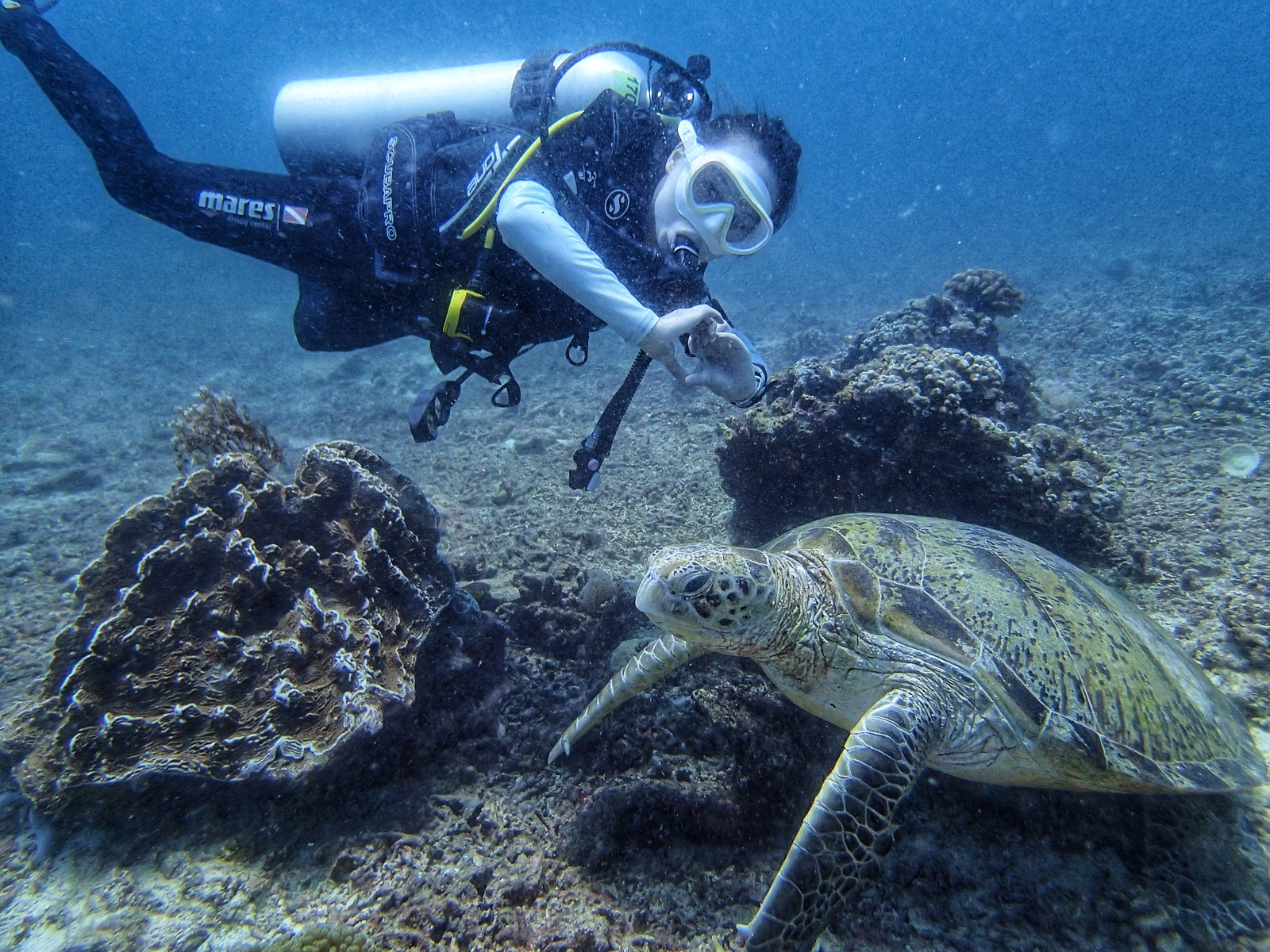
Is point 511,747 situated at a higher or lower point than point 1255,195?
lower

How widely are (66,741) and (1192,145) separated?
84.1 metres

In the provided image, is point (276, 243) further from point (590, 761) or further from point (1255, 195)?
point (1255, 195)

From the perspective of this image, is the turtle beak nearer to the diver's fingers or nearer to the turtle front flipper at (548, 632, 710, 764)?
the turtle front flipper at (548, 632, 710, 764)

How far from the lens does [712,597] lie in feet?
6.49

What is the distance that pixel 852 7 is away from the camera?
8788cm

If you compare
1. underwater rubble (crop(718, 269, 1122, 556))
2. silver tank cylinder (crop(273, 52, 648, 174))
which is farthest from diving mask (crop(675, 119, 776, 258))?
silver tank cylinder (crop(273, 52, 648, 174))

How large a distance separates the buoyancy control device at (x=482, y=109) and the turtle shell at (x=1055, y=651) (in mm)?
1811

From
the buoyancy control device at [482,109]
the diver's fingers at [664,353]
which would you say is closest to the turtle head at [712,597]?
the diver's fingers at [664,353]

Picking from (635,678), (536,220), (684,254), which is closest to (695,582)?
(635,678)

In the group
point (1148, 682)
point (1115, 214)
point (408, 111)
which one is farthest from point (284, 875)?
point (1115, 214)

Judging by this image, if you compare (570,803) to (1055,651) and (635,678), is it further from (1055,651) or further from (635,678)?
(1055,651)

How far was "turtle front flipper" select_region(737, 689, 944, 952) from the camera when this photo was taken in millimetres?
1595

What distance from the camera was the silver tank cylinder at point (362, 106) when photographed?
14.7 ft

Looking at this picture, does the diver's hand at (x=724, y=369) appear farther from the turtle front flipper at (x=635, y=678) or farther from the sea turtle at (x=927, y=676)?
→ the turtle front flipper at (x=635, y=678)
